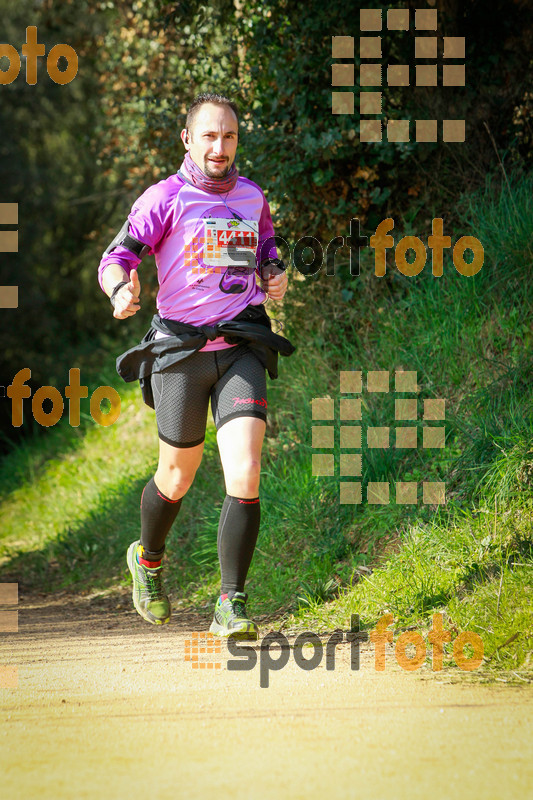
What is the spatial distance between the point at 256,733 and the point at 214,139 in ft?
7.96

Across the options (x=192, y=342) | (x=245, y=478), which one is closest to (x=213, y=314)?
(x=192, y=342)

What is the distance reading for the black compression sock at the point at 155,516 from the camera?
14.3ft

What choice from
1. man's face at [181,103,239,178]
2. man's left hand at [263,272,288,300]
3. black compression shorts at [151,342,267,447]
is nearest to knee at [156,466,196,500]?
black compression shorts at [151,342,267,447]

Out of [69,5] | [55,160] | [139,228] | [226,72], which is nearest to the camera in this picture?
[139,228]

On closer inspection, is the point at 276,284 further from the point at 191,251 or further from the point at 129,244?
the point at 129,244

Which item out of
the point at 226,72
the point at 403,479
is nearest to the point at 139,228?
the point at 403,479

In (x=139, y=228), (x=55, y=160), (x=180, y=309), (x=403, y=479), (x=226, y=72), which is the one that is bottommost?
(x=403, y=479)

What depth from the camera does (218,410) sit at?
409 centimetres

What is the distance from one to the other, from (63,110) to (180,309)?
12.1m

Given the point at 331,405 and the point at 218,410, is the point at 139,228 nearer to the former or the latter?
the point at 218,410

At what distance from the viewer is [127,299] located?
382cm

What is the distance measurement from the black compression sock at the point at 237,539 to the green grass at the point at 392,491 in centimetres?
76

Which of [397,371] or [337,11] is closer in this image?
[397,371]

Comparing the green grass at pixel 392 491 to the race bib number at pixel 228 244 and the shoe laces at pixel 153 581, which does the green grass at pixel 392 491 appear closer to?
the shoe laces at pixel 153 581
